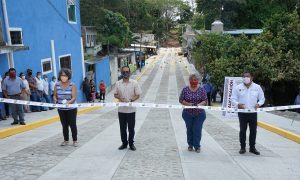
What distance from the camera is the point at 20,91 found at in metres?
10.9

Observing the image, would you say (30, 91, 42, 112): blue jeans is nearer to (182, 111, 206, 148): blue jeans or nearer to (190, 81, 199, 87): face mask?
(182, 111, 206, 148): blue jeans

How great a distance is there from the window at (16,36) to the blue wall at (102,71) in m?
16.1

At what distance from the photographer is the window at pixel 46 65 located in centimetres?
1955

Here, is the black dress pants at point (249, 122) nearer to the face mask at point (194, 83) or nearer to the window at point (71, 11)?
the face mask at point (194, 83)

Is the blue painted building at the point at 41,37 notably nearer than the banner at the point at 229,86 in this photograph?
No

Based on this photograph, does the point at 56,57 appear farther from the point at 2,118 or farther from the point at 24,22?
the point at 2,118

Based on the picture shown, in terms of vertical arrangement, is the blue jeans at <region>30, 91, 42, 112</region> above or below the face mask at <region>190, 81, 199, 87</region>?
below

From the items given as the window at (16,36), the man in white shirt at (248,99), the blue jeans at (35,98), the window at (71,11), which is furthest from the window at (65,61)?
the man in white shirt at (248,99)

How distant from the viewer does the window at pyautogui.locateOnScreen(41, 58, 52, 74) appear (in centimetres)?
1955

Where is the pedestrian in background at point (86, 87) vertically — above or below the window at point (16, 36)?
below

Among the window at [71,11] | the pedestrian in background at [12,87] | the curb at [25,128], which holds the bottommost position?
the curb at [25,128]

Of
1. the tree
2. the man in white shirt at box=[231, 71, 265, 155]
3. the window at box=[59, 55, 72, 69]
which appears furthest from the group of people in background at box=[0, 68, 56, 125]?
the tree

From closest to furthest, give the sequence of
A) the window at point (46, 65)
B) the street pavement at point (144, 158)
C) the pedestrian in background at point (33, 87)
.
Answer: the street pavement at point (144, 158) → the pedestrian in background at point (33, 87) → the window at point (46, 65)

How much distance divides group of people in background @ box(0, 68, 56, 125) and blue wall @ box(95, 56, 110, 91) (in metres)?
14.7
